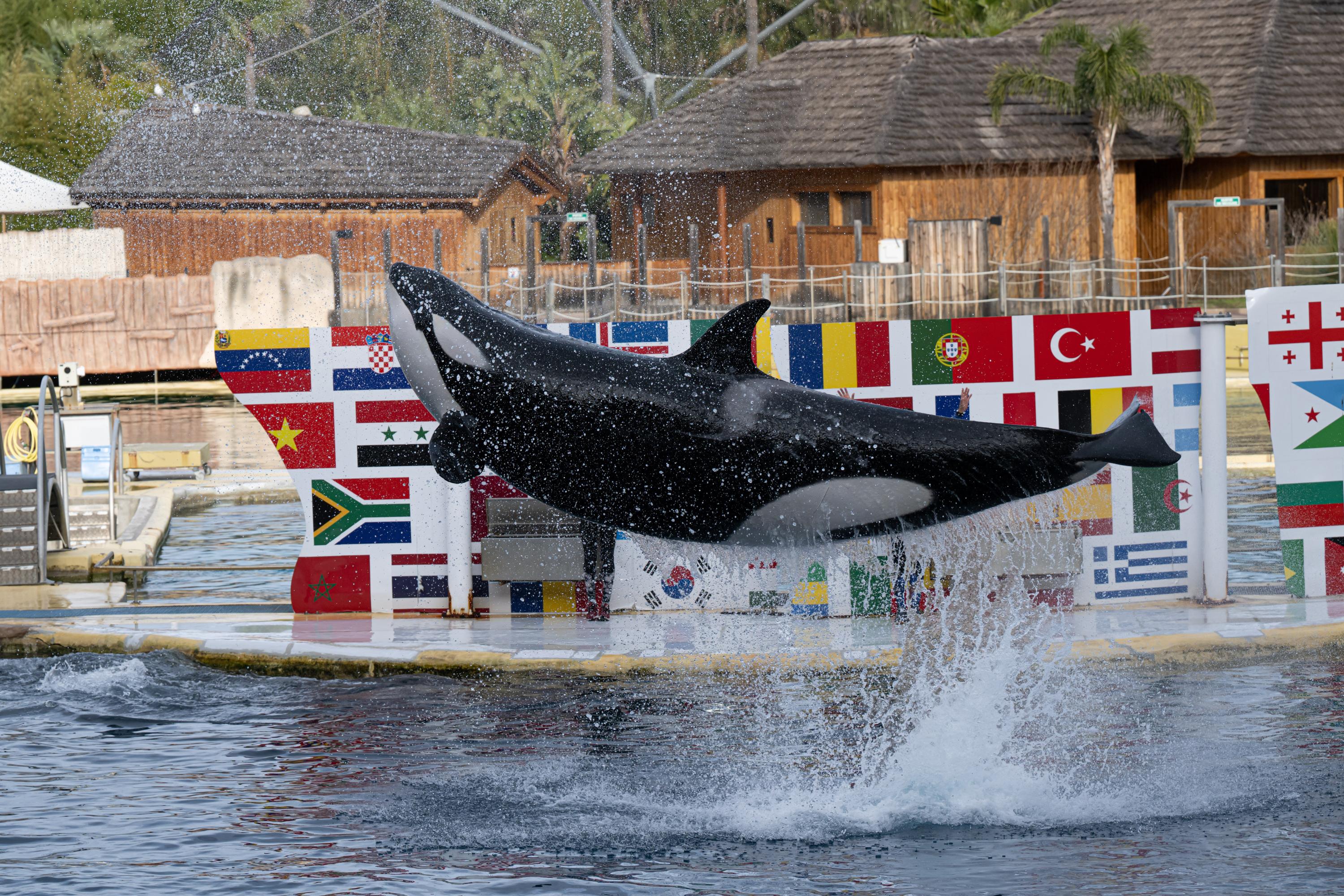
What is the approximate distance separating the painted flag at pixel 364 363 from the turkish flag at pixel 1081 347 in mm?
4131

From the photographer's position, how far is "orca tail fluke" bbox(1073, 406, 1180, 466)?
563 centimetres

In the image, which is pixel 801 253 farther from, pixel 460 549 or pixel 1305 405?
pixel 460 549

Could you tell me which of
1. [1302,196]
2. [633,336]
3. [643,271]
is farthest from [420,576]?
[1302,196]

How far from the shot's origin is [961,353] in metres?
11.2

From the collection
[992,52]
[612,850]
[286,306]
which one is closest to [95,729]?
[612,850]

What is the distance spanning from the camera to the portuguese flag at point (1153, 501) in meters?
11.2

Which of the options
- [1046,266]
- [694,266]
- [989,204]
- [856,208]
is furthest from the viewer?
[856,208]

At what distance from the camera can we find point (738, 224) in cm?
4334

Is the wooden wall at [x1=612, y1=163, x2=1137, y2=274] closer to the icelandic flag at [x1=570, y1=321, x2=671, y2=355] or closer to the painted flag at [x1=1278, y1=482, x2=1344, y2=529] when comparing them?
the painted flag at [x1=1278, y1=482, x2=1344, y2=529]

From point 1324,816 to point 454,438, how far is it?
14.5 feet

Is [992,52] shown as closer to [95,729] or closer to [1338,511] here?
[1338,511]

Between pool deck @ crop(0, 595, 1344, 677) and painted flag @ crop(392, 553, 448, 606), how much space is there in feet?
0.59

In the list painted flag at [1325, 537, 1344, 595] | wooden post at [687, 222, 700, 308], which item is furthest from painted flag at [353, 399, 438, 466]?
wooden post at [687, 222, 700, 308]

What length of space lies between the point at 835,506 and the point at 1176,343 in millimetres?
5961
